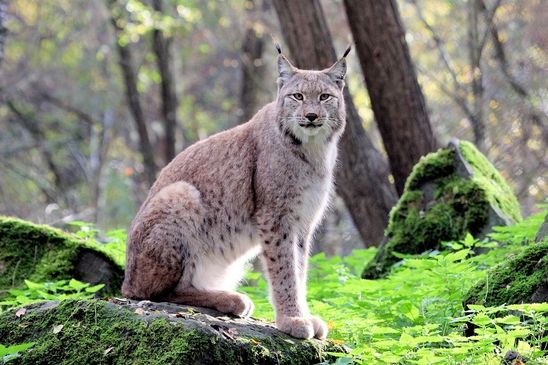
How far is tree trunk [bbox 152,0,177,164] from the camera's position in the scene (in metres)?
18.8

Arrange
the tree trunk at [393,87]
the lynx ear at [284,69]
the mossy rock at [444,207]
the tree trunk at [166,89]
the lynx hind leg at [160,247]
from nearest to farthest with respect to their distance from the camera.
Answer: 1. the lynx hind leg at [160,247]
2. the lynx ear at [284,69]
3. the mossy rock at [444,207]
4. the tree trunk at [393,87]
5. the tree trunk at [166,89]

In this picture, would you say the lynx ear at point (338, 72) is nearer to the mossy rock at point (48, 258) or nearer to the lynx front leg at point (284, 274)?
the lynx front leg at point (284, 274)

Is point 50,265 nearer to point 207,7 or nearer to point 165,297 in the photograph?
point 165,297

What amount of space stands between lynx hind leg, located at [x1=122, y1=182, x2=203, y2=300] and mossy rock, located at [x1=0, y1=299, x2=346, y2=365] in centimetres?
44

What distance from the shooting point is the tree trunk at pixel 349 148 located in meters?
10.3

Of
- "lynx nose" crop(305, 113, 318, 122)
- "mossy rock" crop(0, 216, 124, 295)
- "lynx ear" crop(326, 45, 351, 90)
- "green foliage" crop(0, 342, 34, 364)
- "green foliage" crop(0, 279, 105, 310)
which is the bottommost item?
"green foliage" crop(0, 342, 34, 364)

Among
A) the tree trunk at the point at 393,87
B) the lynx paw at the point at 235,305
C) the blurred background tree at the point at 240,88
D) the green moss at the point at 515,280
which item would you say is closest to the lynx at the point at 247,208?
the lynx paw at the point at 235,305

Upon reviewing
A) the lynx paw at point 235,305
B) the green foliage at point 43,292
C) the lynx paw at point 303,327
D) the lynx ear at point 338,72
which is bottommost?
the lynx paw at point 303,327

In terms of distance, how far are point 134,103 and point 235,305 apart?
13198mm

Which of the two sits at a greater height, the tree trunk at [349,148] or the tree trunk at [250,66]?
the tree trunk at [250,66]

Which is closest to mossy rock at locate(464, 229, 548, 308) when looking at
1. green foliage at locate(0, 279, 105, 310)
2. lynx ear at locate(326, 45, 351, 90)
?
lynx ear at locate(326, 45, 351, 90)

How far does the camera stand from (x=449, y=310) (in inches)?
217

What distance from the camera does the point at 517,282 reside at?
5184mm

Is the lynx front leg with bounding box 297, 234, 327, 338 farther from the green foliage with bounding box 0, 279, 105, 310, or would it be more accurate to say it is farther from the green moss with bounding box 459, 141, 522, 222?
the green moss with bounding box 459, 141, 522, 222
